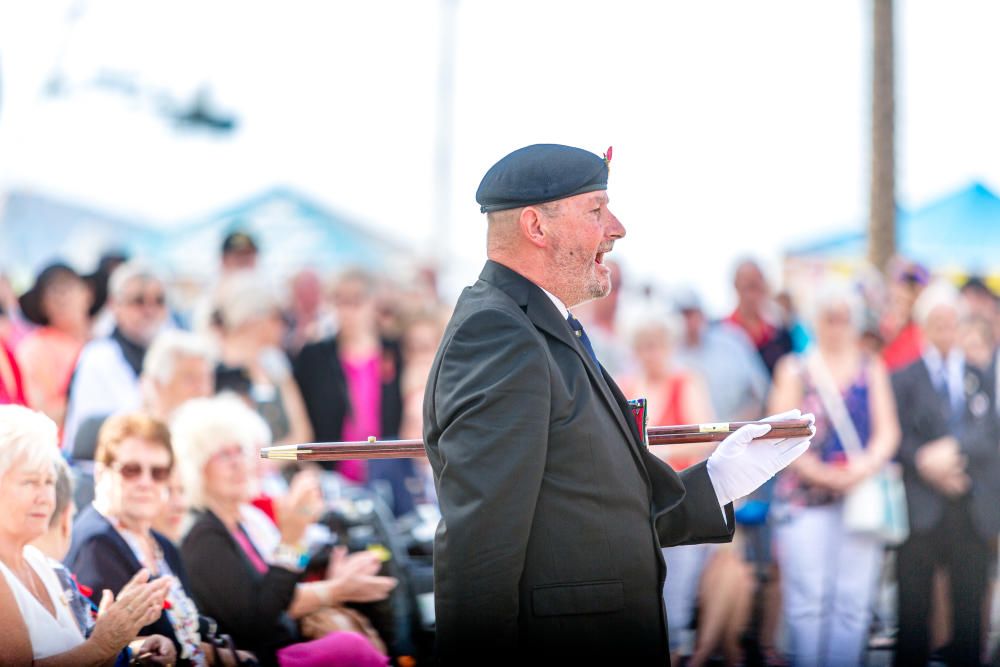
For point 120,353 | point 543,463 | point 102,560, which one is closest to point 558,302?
point 543,463

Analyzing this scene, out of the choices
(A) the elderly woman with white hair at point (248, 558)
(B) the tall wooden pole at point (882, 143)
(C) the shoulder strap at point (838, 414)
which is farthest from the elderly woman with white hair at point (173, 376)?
(B) the tall wooden pole at point (882, 143)

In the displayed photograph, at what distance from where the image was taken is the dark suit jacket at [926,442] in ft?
22.2

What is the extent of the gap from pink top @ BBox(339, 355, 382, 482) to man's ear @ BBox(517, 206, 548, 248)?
4242 mm

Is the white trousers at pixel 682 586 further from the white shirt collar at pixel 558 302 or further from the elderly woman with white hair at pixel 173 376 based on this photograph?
the white shirt collar at pixel 558 302

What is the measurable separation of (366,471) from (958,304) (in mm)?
3260

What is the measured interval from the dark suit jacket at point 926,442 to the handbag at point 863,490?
0.23ft

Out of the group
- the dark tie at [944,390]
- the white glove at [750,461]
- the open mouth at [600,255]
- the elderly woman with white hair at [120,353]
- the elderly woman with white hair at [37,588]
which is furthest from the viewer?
the dark tie at [944,390]

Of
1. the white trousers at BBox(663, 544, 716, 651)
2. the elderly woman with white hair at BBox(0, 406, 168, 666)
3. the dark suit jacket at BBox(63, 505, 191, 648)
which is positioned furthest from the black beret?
the white trousers at BBox(663, 544, 716, 651)

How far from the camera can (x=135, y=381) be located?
6.15 metres

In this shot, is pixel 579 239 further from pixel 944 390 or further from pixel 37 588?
pixel 944 390

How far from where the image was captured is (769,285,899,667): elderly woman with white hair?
6.35 m

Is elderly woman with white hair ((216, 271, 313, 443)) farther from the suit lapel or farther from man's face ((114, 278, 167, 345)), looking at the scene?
the suit lapel

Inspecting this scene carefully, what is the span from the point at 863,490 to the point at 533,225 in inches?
158

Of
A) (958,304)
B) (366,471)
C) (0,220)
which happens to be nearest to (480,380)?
(366,471)
